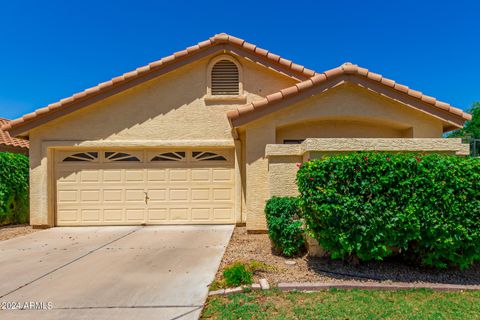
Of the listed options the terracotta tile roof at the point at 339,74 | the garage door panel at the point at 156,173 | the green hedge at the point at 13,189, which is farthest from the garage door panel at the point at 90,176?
the terracotta tile roof at the point at 339,74

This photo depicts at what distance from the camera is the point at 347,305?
12.2 ft

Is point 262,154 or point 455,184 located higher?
point 262,154

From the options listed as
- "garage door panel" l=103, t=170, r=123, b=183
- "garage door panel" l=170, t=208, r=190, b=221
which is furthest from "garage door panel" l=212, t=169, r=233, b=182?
"garage door panel" l=103, t=170, r=123, b=183

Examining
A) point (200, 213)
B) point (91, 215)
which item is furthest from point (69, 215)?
point (200, 213)

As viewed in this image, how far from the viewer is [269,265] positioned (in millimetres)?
5156

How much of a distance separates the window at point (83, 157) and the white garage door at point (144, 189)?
0.11 ft

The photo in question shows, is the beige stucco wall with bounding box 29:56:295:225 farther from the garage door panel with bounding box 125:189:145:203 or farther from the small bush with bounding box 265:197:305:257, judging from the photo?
the small bush with bounding box 265:197:305:257

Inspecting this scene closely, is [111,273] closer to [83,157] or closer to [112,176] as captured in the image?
[112,176]

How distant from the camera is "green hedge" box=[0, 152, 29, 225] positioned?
378 inches

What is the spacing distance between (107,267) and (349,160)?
16.2ft

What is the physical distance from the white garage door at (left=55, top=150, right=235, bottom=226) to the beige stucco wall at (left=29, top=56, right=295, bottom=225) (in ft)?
1.27

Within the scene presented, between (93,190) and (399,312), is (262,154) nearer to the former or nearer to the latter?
(399,312)

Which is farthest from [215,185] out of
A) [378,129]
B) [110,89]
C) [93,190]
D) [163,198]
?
[378,129]

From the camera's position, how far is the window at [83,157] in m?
9.41
